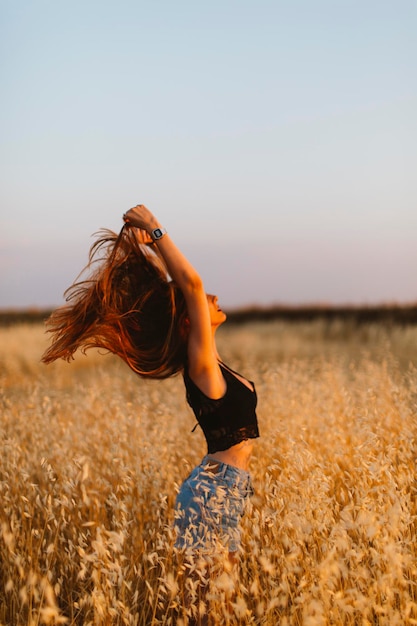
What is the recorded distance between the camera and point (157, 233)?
114 inches

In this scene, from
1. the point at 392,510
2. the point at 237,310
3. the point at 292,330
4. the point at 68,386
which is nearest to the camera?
the point at 392,510

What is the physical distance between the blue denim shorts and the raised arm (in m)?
0.36

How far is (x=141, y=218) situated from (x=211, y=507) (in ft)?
4.42

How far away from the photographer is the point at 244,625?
2.89 meters

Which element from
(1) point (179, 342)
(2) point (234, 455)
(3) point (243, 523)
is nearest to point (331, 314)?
(3) point (243, 523)

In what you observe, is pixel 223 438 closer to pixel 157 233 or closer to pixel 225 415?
pixel 225 415

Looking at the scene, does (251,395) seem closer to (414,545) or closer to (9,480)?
(414,545)

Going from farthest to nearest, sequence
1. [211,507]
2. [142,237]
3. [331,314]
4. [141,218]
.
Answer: [331,314]
[142,237]
[141,218]
[211,507]

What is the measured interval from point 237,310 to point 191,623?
2541 cm

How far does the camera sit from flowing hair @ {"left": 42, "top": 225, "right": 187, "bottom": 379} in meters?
3.20

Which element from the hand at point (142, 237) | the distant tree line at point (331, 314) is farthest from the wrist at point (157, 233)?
the distant tree line at point (331, 314)

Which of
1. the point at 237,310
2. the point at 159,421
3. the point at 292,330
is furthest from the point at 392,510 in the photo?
the point at 237,310

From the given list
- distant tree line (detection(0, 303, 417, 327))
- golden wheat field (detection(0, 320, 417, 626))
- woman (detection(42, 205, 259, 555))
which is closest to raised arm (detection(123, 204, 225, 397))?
woman (detection(42, 205, 259, 555))

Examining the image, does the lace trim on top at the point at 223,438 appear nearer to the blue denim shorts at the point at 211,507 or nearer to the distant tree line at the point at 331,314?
→ the blue denim shorts at the point at 211,507
